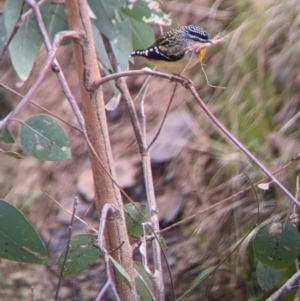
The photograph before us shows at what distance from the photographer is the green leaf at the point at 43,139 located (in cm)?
86

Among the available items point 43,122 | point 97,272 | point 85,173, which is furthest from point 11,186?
point 43,122

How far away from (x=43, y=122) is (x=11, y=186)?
3.04ft

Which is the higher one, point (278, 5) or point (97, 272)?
point (278, 5)

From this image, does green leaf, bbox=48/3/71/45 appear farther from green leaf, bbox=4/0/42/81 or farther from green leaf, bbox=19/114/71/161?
green leaf, bbox=19/114/71/161

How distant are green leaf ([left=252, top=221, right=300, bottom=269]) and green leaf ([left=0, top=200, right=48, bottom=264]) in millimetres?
350

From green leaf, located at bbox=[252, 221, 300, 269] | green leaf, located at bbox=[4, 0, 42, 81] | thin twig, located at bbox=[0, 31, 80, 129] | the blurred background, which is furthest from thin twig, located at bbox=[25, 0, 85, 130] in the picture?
the blurred background

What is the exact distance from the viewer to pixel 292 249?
1.00m

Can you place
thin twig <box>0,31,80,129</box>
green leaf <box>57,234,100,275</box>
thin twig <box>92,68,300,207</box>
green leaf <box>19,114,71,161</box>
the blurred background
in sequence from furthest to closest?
the blurred background < green leaf <box>57,234,100,275</box> < green leaf <box>19,114,71,161</box> < thin twig <box>92,68,300,207</box> < thin twig <box>0,31,80,129</box>

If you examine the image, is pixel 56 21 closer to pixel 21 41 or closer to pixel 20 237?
pixel 21 41

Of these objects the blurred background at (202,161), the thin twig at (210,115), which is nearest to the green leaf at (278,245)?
the thin twig at (210,115)

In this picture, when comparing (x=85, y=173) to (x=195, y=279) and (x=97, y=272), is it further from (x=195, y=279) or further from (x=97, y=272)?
(x=195, y=279)

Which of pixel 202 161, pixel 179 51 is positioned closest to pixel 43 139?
pixel 179 51

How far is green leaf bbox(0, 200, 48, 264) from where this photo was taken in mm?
882

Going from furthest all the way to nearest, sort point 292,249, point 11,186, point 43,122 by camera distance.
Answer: point 11,186 < point 292,249 < point 43,122
